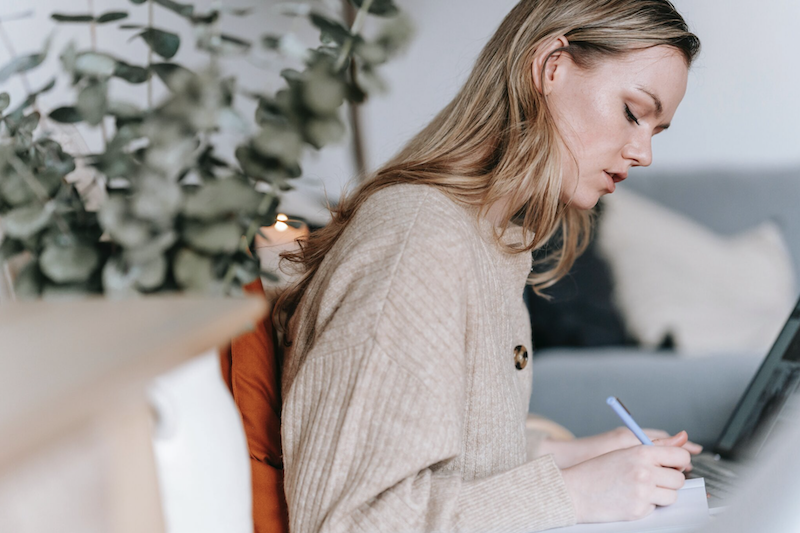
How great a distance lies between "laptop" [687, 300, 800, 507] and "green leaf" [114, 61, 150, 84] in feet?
3.04

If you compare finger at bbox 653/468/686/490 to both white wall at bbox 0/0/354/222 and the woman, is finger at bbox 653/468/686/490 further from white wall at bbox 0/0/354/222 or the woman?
white wall at bbox 0/0/354/222

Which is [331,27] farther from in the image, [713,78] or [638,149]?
[713,78]

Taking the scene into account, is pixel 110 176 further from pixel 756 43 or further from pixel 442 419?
pixel 756 43

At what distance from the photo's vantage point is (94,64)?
529mm

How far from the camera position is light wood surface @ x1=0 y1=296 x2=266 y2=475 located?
294 mm

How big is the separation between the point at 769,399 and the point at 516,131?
62 cm

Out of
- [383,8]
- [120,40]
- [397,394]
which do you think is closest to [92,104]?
[383,8]

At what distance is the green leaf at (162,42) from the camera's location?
1.86 ft

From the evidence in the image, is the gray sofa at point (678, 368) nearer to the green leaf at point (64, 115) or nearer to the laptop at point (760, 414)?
the laptop at point (760, 414)

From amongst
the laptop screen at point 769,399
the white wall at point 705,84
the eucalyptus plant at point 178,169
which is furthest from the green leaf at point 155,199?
the white wall at point 705,84

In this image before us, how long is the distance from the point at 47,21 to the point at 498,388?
1.14 meters

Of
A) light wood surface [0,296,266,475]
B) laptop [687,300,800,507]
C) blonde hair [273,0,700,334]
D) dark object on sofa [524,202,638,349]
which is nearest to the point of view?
light wood surface [0,296,266,475]

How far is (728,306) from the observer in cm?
191

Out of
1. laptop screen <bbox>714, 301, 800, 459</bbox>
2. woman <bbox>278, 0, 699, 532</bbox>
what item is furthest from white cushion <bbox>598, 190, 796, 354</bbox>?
woman <bbox>278, 0, 699, 532</bbox>
